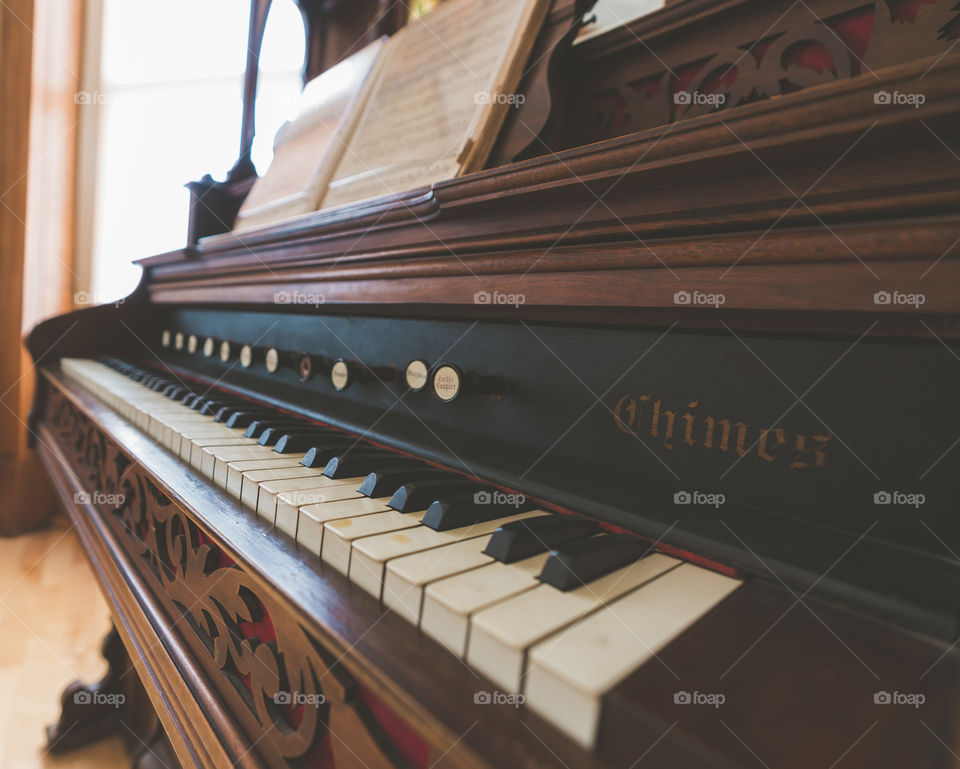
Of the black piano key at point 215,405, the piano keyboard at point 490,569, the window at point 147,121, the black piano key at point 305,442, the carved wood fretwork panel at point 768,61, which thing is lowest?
the piano keyboard at point 490,569

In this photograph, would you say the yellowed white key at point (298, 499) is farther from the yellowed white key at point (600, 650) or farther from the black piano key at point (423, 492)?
the yellowed white key at point (600, 650)

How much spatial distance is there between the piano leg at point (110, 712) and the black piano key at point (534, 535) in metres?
1.92

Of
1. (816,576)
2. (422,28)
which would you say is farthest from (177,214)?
(816,576)

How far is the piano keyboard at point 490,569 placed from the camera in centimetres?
45

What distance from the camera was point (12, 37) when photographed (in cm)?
341

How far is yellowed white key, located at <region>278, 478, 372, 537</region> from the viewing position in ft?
2.48

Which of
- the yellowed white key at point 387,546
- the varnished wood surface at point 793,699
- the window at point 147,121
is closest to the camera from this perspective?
the varnished wood surface at point 793,699

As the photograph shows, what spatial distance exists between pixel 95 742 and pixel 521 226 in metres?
2.46

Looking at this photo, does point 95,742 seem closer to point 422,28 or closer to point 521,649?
point 521,649

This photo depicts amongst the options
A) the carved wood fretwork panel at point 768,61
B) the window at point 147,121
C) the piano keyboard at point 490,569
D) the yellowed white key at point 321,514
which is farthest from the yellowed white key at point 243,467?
the window at point 147,121

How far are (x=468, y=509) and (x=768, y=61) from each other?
88 cm

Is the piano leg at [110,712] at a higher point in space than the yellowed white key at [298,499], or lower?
lower

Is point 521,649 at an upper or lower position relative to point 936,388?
lower

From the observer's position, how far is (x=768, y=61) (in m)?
0.91
